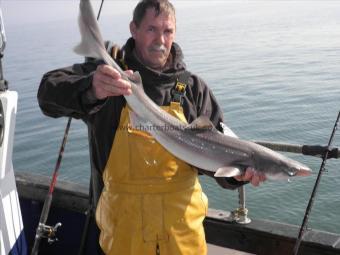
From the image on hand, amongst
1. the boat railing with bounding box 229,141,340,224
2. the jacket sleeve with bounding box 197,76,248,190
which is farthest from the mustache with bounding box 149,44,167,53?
the boat railing with bounding box 229,141,340,224

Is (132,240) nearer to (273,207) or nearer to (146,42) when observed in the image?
(146,42)

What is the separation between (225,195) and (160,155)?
826 cm

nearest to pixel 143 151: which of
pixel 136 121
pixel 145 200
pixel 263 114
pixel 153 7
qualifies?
pixel 136 121

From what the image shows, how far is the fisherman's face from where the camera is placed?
3865mm

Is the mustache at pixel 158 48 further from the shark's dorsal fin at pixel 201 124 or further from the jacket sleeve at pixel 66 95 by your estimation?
the shark's dorsal fin at pixel 201 124

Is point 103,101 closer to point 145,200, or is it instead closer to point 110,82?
point 110,82

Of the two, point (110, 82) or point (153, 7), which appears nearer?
point (110, 82)

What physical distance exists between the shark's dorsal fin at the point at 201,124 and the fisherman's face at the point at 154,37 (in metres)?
0.76

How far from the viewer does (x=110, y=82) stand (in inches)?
119

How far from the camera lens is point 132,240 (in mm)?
3592

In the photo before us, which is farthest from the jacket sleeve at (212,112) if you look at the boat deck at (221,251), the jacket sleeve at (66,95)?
the boat deck at (221,251)

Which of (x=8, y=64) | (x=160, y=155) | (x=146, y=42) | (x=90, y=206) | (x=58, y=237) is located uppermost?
(x=146, y=42)

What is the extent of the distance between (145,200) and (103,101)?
0.92m

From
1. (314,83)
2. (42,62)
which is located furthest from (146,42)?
(42,62)
